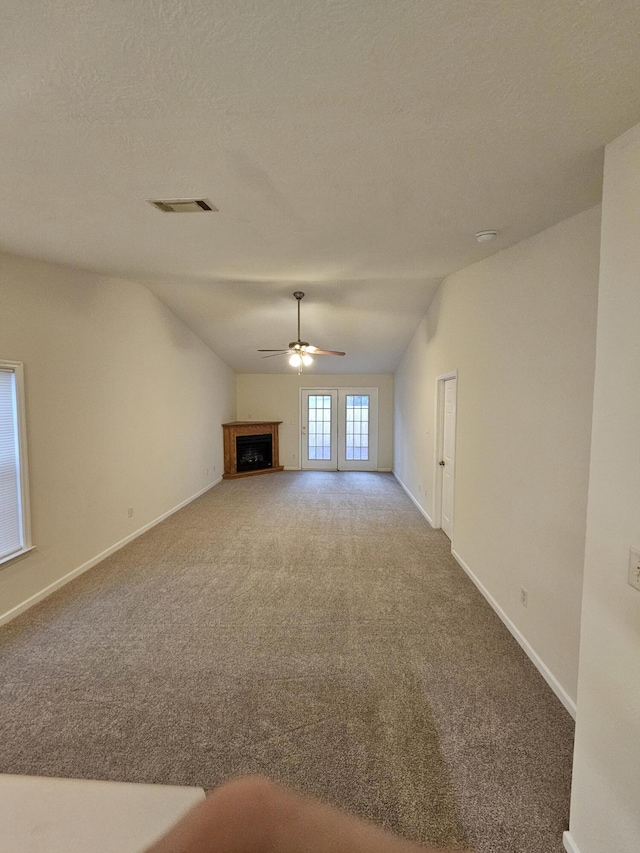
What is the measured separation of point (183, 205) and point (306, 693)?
274 centimetres

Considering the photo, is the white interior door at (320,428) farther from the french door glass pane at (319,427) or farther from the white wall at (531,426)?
the white wall at (531,426)

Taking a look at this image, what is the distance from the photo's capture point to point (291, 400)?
348 inches

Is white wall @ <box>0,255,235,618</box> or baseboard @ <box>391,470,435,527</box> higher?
white wall @ <box>0,255,235,618</box>

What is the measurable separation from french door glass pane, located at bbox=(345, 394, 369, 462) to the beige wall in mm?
294

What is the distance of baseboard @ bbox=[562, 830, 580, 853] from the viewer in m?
1.33

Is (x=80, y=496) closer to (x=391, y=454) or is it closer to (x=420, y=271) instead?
(x=420, y=271)

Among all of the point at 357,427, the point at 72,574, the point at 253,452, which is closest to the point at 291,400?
the point at 253,452

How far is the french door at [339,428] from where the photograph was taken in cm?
875

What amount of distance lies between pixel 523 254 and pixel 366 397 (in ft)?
20.3

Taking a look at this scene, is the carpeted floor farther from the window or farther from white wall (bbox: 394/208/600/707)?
the window

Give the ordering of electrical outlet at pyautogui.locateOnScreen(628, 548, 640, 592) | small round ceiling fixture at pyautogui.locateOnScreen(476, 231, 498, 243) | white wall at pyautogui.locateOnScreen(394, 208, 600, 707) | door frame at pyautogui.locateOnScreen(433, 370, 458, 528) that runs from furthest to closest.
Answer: door frame at pyautogui.locateOnScreen(433, 370, 458, 528), small round ceiling fixture at pyautogui.locateOnScreen(476, 231, 498, 243), white wall at pyautogui.locateOnScreen(394, 208, 600, 707), electrical outlet at pyautogui.locateOnScreen(628, 548, 640, 592)

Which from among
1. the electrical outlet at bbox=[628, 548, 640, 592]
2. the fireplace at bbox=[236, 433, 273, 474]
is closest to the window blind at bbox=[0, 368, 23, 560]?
the electrical outlet at bbox=[628, 548, 640, 592]

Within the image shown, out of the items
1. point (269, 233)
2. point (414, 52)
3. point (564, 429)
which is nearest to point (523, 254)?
point (564, 429)

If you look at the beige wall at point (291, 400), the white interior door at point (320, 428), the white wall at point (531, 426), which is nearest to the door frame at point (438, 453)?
the white wall at point (531, 426)
